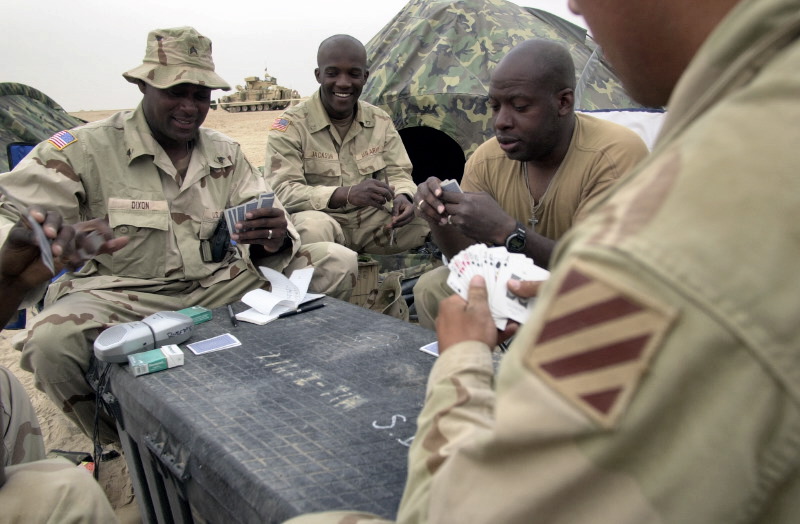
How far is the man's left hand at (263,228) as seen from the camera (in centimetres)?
275

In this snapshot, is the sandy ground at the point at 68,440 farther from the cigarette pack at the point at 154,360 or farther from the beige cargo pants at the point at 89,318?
the cigarette pack at the point at 154,360

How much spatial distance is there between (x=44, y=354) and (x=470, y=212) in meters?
1.75

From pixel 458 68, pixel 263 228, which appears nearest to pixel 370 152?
pixel 458 68

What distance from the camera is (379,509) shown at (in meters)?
1.28

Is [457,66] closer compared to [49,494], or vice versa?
[49,494]

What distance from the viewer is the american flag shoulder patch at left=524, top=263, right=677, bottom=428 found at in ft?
1.64

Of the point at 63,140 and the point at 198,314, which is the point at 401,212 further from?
the point at 63,140

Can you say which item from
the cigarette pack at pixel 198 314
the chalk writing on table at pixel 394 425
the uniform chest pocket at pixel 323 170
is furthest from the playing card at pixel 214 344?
the uniform chest pocket at pixel 323 170

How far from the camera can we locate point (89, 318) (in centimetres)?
237

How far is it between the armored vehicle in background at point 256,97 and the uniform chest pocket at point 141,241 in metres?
23.1

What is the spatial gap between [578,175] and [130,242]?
2030mm

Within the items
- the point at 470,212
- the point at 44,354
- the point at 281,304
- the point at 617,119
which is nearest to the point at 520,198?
the point at 470,212

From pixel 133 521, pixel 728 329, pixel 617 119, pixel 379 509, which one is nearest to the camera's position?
pixel 728 329

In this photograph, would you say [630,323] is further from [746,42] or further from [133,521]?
[133,521]
